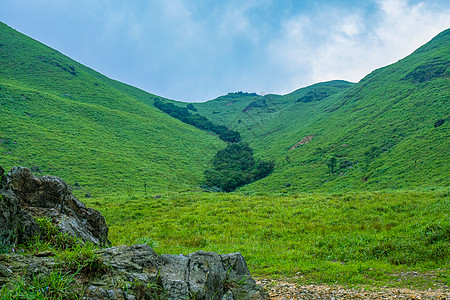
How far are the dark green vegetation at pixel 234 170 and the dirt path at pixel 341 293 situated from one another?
1934 inches

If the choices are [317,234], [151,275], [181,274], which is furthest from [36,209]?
[317,234]

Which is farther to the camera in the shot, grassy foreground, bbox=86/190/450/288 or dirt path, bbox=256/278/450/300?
grassy foreground, bbox=86/190/450/288

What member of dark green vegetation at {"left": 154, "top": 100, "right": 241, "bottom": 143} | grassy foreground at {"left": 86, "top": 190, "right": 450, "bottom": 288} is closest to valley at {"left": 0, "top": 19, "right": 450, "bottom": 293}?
grassy foreground at {"left": 86, "top": 190, "right": 450, "bottom": 288}

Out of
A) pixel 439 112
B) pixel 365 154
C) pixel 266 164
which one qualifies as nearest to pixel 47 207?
pixel 365 154

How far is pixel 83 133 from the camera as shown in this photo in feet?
224

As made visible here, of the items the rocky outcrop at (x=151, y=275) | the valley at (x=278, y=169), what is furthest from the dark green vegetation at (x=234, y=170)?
the rocky outcrop at (x=151, y=275)

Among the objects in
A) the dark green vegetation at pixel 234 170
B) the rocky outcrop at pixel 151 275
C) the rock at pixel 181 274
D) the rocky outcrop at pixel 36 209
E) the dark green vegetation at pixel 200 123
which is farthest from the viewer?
the dark green vegetation at pixel 200 123

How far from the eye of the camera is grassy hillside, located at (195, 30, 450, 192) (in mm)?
41594

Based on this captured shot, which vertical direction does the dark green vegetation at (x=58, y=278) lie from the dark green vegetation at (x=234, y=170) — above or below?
below

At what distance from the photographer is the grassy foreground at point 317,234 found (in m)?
10.4

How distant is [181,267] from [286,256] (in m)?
8.26

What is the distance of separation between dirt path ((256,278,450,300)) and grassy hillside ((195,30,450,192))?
2992cm

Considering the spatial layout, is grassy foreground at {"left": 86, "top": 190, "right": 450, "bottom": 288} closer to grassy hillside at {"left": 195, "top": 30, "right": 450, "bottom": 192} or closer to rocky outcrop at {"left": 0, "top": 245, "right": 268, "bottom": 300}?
rocky outcrop at {"left": 0, "top": 245, "right": 268, "bottom": 300}

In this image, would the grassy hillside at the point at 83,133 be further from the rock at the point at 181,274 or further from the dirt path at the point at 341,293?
the rock at the point at 181,274
